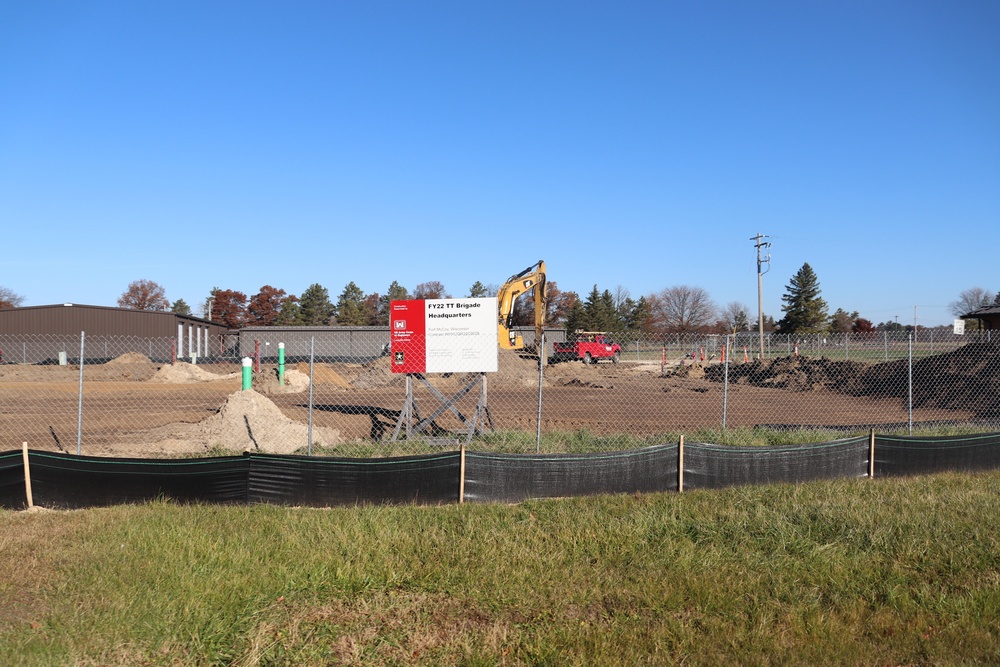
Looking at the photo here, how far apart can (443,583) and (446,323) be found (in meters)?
6.26

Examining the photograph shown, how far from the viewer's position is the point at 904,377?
24.6m

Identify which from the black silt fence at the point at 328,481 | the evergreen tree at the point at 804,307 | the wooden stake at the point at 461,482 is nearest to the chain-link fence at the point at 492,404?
the black silt fence at the point at 328,481

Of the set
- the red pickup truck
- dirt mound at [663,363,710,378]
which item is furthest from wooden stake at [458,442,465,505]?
the red pickup truck

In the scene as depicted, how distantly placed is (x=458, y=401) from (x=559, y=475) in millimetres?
9013

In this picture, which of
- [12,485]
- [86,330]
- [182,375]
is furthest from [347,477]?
[86,330]

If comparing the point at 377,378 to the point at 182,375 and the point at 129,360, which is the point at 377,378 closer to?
the point at 182,375

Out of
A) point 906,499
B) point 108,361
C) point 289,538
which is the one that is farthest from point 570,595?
point 108,361

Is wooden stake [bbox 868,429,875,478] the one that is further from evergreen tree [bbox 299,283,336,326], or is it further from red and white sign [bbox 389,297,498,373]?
evergreen tree [bbox 299,283,336,326]

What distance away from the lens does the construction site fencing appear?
23.7 ft

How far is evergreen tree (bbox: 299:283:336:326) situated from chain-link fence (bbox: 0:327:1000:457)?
151 ft

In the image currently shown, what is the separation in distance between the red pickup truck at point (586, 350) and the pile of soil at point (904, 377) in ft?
26.4

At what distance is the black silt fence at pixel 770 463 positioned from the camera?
8.13 meters

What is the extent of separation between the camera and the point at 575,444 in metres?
10.8

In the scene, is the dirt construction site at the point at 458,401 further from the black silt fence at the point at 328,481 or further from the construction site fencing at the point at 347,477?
the black silt fence at the point at 328,481
